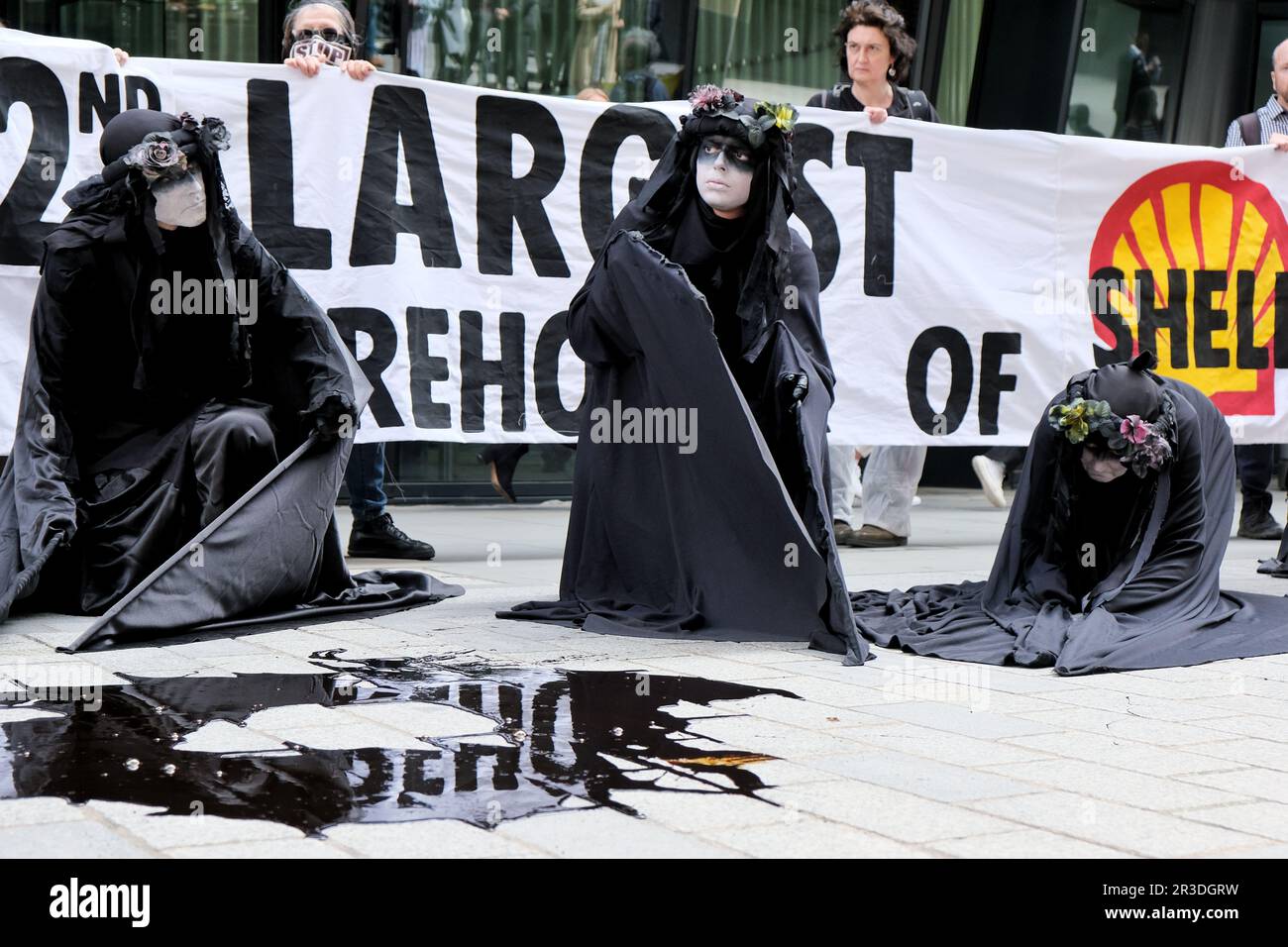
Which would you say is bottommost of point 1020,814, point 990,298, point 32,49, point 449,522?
point 449,522

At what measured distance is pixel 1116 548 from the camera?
5590mm

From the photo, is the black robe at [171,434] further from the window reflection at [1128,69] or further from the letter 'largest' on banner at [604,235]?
the window reflection at [1128,69]

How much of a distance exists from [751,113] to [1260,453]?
15.6 feet

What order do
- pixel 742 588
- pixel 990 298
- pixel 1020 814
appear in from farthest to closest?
pixel 990 298 < pixel 742 588 < pixel 1020 814

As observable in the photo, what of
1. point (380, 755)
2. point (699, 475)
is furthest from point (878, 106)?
point (380, 755)

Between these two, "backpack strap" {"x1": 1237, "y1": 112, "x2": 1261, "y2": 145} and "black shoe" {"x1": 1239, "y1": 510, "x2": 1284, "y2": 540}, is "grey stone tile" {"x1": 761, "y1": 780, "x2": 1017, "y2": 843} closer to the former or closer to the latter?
"black shoe" {"x1": 1239, "y1": 510, "x2": 1284, "y2": 540}

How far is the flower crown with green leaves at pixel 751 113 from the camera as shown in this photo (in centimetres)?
532

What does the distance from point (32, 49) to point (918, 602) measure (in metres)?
4.28

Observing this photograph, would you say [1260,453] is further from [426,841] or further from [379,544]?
[426,841]

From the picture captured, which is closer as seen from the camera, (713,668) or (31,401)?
(713,668)

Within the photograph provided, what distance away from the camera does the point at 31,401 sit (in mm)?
5465
